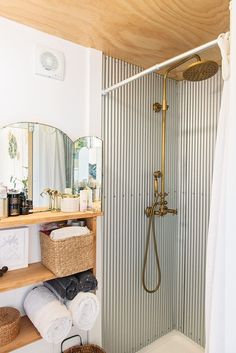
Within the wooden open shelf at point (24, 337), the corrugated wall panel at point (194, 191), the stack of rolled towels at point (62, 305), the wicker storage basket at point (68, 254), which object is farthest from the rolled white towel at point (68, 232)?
the corrugated wall panel at point (194, 191)

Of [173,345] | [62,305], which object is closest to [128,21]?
[62,305]

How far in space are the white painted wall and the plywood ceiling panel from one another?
2.6 inches

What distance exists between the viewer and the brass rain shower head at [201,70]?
117 centimetres

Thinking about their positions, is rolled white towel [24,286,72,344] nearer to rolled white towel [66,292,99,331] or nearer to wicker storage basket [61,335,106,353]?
rolled white towel [66,292,99,331]

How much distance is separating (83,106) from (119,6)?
0.61 m

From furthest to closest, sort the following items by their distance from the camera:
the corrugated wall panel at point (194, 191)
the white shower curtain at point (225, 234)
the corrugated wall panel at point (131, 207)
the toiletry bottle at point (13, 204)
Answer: the corrugated wall panel at point (194, 191)
the corrugated wall panel at point (131, 207)
the toiletry bottle at point (13, 204)
the white shower curtain at point (225, 234)

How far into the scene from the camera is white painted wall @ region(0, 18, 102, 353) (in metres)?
1.29

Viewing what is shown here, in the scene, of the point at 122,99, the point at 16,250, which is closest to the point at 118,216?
the point at 16,250

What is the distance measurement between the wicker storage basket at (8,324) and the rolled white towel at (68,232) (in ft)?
1.46

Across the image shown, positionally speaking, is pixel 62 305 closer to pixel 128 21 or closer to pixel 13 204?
pixel 13 204

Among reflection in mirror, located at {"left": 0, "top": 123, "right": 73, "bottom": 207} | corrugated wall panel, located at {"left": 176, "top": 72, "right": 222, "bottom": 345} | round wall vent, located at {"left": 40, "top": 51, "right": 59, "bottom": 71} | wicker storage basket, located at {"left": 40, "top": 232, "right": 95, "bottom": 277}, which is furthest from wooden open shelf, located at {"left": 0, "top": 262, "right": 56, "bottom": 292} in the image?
corrugated wall panel, located at {"left": 176, "top": 72, "right": 222, "bottom": 345}

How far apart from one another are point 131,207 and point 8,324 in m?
1.05

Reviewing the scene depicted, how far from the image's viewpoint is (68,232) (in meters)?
1.31

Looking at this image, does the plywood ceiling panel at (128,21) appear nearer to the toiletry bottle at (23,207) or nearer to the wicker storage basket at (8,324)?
the toiletry bottle at (23,207)
